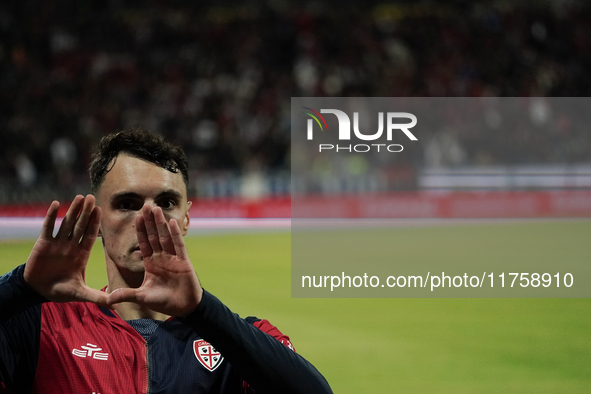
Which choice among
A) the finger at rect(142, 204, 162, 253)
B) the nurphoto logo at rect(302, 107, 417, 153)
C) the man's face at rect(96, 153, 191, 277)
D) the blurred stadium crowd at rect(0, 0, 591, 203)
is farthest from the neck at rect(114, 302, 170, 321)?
the nurphoto logo at rect(302, 107, 417, 153)

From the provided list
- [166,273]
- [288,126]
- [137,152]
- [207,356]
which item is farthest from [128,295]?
[288,126]

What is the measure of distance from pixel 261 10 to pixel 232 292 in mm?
19186

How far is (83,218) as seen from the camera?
7.62ft

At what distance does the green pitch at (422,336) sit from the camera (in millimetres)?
5516

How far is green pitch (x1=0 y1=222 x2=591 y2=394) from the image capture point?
18.1 feet

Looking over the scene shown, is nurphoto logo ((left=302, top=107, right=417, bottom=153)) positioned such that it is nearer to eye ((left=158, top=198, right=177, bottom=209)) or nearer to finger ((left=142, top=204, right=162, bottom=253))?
eye ((left=158, top=198, right=177, bottom=209))

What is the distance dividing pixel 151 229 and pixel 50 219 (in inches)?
12.8

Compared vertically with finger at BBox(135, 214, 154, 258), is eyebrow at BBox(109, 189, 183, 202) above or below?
above

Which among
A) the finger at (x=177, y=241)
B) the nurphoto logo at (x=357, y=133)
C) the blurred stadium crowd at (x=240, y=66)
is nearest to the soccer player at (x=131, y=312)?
the finger at (x=177, y=241)

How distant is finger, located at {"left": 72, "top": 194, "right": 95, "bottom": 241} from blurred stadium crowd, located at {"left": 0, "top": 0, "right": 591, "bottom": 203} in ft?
47.4

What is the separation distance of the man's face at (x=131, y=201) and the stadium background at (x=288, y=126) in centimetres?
308

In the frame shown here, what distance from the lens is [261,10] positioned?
2609 cm

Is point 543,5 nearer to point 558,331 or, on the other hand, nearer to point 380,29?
point 380,29

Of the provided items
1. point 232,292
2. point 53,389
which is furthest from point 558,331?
point 53,389
